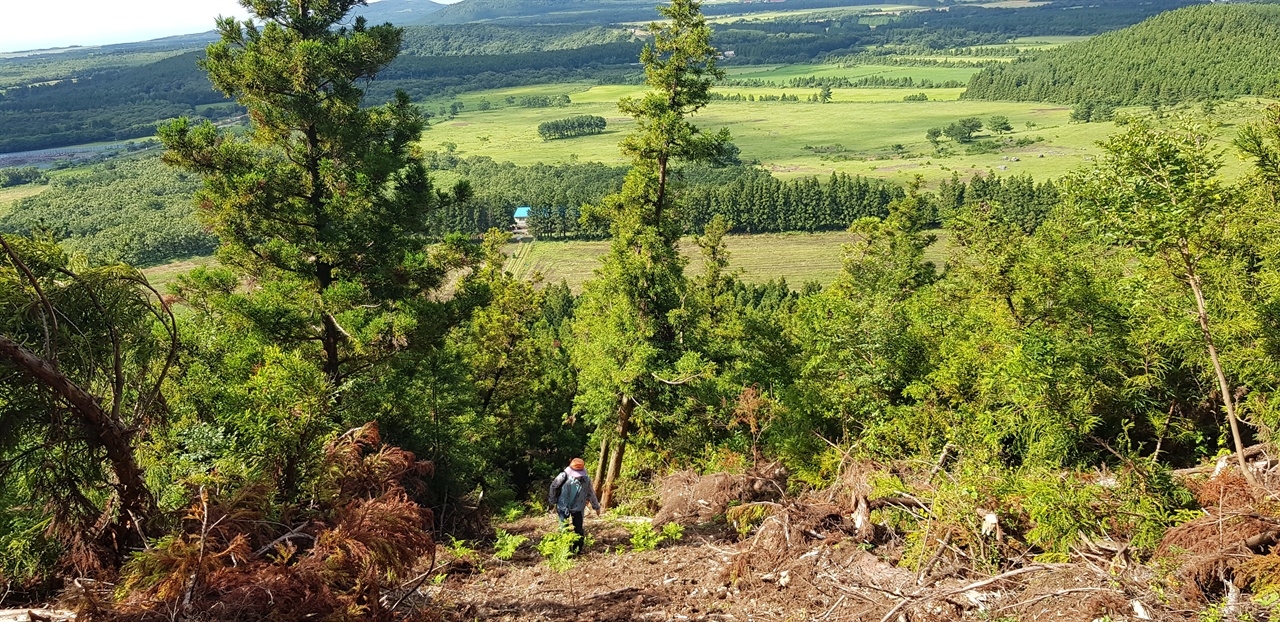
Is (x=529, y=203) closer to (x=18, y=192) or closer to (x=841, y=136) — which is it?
(x=18, y=192)

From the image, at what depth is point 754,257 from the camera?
8206cm

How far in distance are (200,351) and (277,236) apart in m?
3.16

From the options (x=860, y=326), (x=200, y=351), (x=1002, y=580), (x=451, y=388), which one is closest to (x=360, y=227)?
(x=200, y=351)

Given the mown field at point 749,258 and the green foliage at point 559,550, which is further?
the mown field at point 749,258

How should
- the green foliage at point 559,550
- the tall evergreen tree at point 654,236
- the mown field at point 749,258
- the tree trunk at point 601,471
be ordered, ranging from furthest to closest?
1. the mown field at point 749,258
2. the tree trunk at point 601,471
3. the tall evergreen tree at point 654,236
4. the green foliage at point 559,550

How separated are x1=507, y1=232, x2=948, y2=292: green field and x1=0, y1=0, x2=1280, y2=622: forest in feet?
173

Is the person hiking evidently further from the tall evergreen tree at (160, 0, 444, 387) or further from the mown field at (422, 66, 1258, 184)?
the mown field at (422, 66, 1258, 184)

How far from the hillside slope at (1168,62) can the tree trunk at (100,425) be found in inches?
6051

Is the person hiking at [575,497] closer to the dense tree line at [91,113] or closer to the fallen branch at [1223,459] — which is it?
the fallen branch at [1223,459]

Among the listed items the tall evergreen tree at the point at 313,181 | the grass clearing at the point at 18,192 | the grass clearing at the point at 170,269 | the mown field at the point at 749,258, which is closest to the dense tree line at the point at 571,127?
the mown field at the point at 749,258

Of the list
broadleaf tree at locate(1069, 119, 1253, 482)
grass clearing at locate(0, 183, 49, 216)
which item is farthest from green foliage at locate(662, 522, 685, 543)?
grass clearing at locate(0, 183, 49, 216)

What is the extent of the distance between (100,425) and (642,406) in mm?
11987

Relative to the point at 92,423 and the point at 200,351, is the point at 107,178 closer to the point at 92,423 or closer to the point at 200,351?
the point at 200,351

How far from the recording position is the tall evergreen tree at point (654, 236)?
52.0 feet
